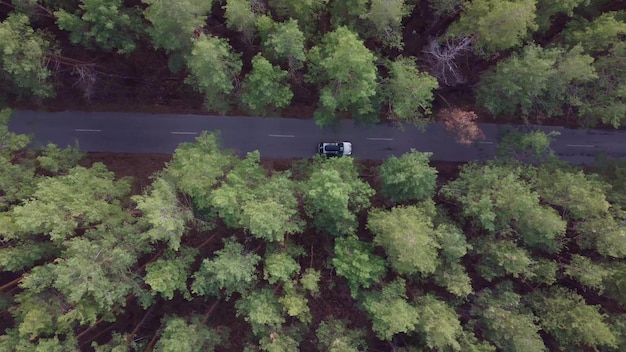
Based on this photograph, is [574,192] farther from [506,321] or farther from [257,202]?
[257,202]

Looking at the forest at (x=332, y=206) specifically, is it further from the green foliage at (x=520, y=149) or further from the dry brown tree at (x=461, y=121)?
the dry brown tree at (x=461, y=121)

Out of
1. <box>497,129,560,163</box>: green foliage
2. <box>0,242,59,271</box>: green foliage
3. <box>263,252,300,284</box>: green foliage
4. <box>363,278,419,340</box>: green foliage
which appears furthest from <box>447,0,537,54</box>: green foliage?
<box>0,242,59,271</box>: green foliage

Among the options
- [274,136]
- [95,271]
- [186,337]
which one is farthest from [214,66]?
[186,337]

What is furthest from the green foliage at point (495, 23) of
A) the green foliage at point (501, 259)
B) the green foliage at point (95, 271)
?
the green foliage at point (95, 271)

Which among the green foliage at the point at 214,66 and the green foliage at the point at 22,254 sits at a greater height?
the green foliage at the point at 214,66

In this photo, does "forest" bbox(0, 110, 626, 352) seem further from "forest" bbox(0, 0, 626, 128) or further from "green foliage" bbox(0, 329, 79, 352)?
"forest" bbox(0, 0, 626, 128)
